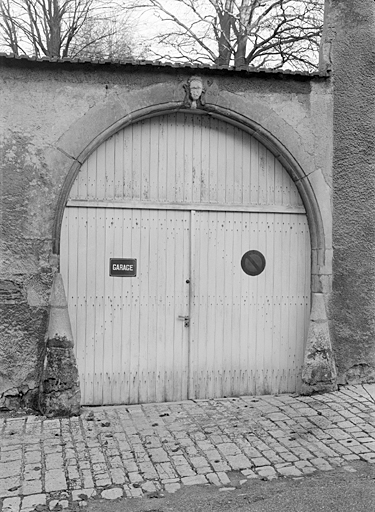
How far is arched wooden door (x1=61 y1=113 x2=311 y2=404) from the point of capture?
21.1ft

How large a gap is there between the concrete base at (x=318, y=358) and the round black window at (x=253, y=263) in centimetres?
74

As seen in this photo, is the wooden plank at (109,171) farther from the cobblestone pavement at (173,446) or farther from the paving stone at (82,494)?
the paving stone at (82,494)

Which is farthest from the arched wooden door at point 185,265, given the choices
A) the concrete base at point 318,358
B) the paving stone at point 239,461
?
the paving stone at point 239,461

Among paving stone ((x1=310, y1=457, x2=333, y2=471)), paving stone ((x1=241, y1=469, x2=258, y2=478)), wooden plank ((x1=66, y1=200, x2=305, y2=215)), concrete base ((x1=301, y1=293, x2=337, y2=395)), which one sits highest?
wooden plank ((x1=66, y1=200, x2=305, y2=215))

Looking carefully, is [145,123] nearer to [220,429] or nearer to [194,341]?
[194,341]

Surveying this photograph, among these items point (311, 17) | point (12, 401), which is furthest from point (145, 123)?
point (311, 17)

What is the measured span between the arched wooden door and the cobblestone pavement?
0.38 m

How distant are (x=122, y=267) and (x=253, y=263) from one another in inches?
58.4

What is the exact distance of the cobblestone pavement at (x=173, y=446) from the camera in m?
4.46

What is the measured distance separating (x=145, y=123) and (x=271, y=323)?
8.67ft

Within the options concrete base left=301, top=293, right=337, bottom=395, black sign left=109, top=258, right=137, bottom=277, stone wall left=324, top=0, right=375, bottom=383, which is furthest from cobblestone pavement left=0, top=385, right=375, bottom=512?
black sign left=109, top=258, right=137, bottom=277

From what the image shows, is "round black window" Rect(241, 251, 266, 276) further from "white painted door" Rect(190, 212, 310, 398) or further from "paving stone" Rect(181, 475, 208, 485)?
"paving stone" Rect(181, 475, 208, 485)

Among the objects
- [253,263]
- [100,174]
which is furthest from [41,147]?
[253,263]

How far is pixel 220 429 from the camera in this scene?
5629 millimetres
